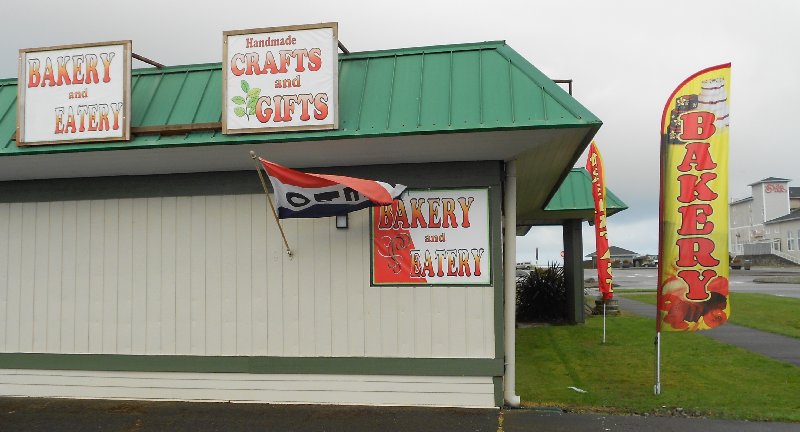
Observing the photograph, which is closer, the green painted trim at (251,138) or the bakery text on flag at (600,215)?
the green painted trim at (251,138)

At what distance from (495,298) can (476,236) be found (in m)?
0.80

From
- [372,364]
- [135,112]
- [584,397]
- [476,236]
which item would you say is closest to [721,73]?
[476,236]

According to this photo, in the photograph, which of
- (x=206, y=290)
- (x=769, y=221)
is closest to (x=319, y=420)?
(x=206, y=290)

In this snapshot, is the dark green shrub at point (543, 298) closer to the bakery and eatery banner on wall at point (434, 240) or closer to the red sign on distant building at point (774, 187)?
the bakery and eatery banner on wall at point (434, 240)

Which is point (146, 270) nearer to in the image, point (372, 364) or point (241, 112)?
point (241, 112)

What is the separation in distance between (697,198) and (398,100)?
4.04 meters

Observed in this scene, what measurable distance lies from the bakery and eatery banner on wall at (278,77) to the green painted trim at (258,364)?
3.00 meters

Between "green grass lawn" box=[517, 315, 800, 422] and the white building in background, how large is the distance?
2279 inches

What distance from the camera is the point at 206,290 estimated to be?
816cm

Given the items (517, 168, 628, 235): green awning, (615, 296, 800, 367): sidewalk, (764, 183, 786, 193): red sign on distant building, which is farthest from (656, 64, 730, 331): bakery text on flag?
(764, 183, 786, 193): red sign on distant building

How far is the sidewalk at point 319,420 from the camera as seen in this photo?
22.3 feet

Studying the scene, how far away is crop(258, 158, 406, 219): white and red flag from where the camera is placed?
6.86 metres

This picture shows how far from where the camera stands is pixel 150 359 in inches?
320

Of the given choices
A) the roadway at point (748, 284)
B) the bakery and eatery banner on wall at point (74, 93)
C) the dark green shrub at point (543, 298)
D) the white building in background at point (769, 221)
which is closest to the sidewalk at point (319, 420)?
the bakery and eatery banner on wall at point (74, 93)
